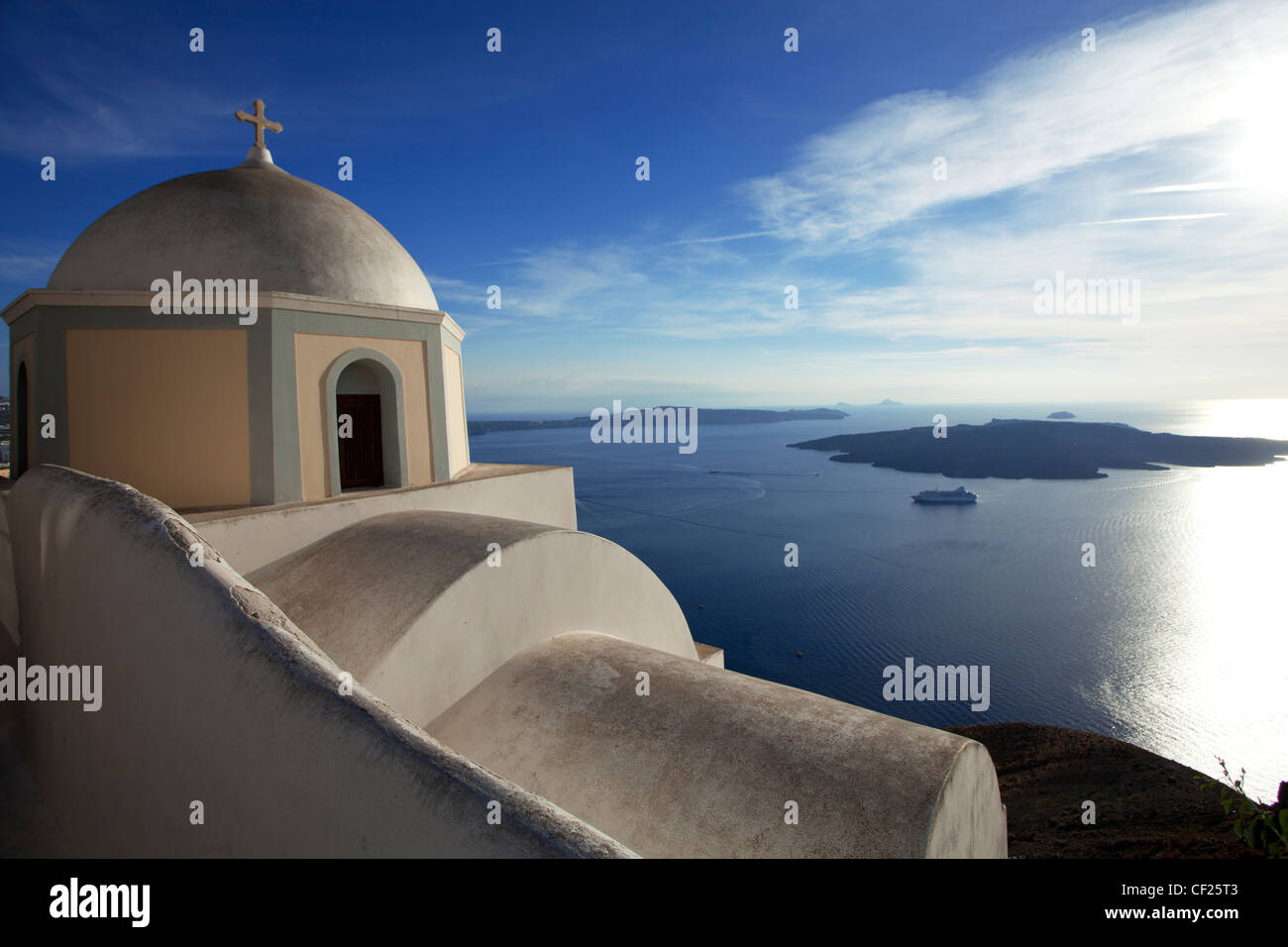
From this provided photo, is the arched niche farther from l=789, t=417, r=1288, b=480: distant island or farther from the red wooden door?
l=789, t=417, r=1288, b=480: distant island

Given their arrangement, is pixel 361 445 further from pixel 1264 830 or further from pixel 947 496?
pixel 947 496

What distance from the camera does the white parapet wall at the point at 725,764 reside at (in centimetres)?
363

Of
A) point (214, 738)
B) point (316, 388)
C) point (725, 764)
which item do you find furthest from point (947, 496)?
point (214, 738)

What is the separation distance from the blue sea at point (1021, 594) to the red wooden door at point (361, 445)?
2215 centimetres

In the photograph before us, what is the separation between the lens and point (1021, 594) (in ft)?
118

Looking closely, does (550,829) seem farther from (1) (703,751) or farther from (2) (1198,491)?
(2) (1198,491)

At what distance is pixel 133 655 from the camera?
312 centimetres

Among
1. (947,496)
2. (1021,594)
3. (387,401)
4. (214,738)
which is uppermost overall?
(387,401)

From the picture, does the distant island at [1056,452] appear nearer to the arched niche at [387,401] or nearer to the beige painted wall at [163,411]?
the arched niche at [387,401]

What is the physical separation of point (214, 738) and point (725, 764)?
268 centimetres

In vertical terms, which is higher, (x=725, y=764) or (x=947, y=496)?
(x=725, y=764)

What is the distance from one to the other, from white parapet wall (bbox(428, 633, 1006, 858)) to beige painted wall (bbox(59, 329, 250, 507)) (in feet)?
11.8

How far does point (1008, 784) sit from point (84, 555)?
19.5 meters
